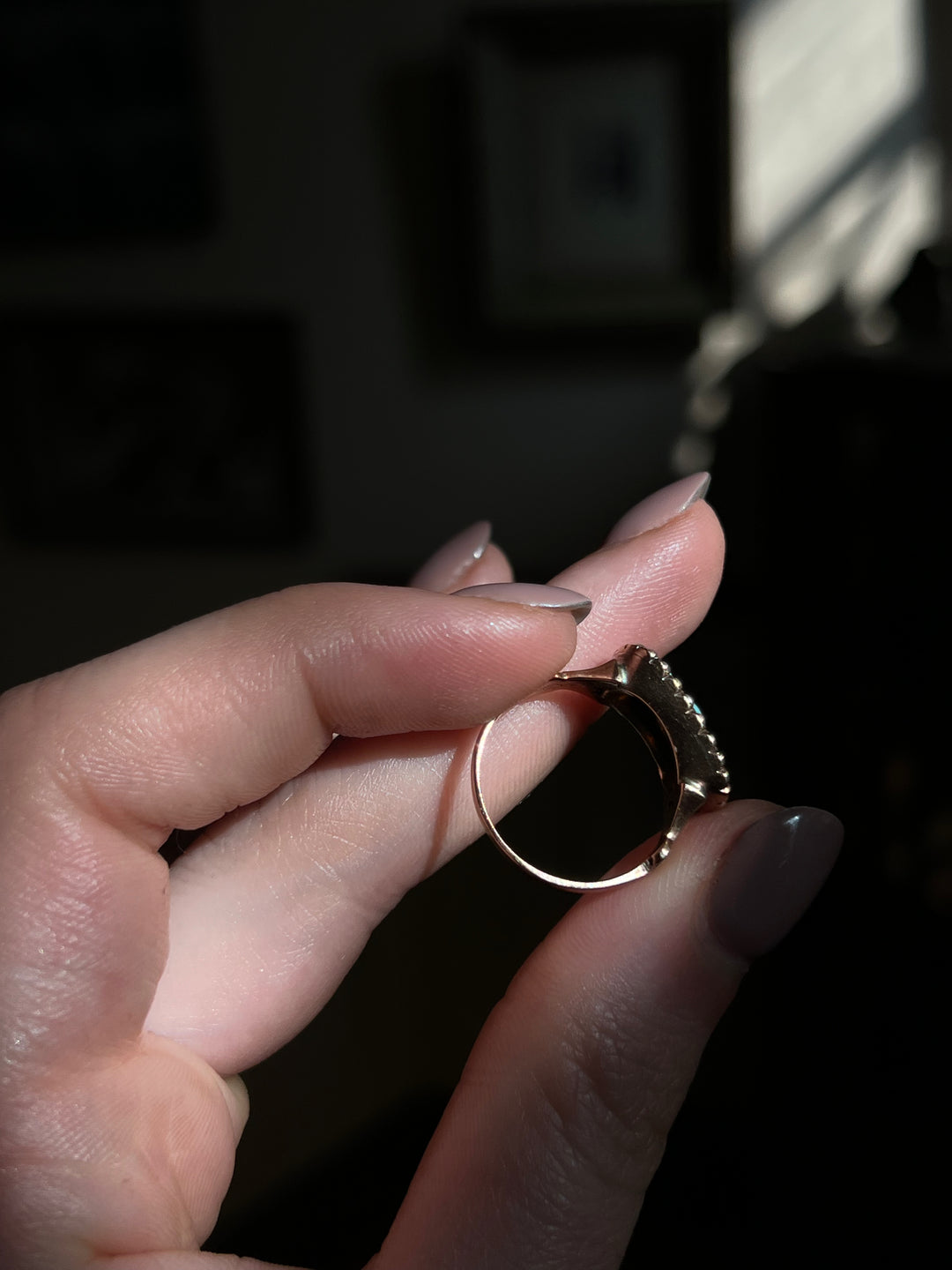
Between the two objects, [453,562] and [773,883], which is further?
[453,562]

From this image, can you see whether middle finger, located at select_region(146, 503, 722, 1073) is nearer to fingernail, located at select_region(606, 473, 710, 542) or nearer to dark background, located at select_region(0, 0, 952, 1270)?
fingernail, located at select_region(606, 473, 710, 542)

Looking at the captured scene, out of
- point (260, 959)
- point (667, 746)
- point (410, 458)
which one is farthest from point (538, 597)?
point (410, 458)

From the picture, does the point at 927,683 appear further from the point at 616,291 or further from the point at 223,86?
the point at 223,86

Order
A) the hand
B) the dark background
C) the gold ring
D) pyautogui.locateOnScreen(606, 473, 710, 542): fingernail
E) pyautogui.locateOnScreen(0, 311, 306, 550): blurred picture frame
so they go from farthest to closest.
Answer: pyautogui.locateOnScreen(0, 311, 306, 550): blurred picture frame → the dark background → pyautogui.locateOnScreen(606, 473, 710, 542): fingernail → the gold ring → the hand

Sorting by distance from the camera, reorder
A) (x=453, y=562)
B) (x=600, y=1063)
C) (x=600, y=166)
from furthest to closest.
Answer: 1. (x=600, y=166)
2. (x=453, y=562)
3. (x=600, y=1063)

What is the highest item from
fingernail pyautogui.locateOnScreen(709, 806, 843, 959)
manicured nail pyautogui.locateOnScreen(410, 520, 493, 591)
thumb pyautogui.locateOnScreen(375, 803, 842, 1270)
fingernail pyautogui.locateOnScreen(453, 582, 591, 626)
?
fingernail pyautogui.locateOnScreen(453, 582, 591, 626)

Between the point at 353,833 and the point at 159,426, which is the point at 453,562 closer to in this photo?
the point at 353,833

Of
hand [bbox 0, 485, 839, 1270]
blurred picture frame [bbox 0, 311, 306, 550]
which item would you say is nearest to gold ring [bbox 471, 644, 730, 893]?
hand [bbox 0, 485, 839, 1270]

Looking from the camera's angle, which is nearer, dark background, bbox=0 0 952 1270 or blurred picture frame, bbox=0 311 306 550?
dark background, bbox=0 0 952 1270
